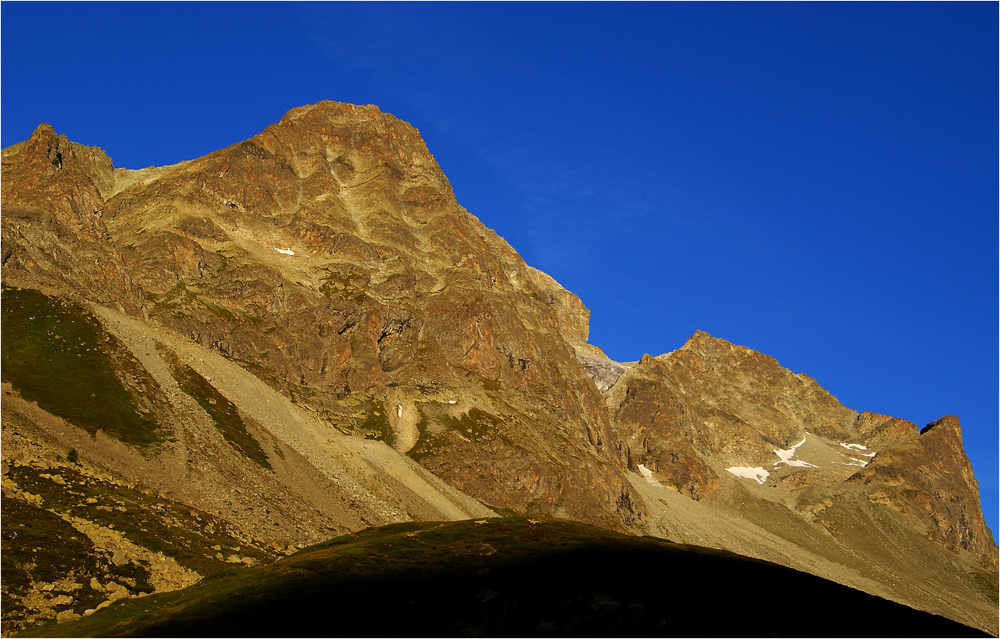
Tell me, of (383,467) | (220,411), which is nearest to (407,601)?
(220,411)

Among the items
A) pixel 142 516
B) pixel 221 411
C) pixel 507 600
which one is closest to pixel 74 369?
pixel 221 411

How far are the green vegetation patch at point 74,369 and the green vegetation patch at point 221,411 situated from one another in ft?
26.4

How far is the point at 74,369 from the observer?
12631 cm

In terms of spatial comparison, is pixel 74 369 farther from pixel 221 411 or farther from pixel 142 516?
pixel 142 516

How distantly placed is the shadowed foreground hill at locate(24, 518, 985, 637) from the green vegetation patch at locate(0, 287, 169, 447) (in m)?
42.7

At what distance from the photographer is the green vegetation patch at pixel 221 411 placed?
127 metres

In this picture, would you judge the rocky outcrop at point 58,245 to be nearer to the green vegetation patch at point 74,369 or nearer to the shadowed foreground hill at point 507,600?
the green vegetation patch at point 74,369

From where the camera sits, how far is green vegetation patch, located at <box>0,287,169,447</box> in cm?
11312

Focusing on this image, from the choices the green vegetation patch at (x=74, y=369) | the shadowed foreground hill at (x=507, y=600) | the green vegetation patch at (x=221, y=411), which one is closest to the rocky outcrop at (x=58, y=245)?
the green vegetation patch at (x=74, y=369)

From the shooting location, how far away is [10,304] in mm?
139125

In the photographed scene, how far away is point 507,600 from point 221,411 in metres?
88.8

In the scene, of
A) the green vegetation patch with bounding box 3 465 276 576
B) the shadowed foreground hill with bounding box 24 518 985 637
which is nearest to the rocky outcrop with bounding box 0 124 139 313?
the green vegetation patch with bounding box 3 465 276 576

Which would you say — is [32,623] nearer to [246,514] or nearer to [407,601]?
[407,601]

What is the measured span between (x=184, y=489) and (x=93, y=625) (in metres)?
46.4
